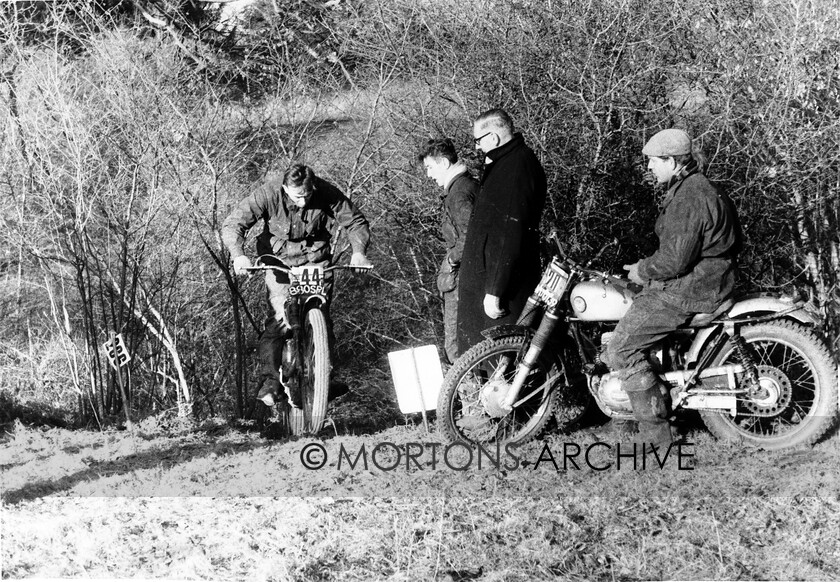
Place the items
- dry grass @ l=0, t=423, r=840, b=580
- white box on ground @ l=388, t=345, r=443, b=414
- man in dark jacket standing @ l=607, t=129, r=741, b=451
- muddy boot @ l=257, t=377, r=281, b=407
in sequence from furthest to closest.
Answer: muddy boot @ l=257, t=377, r=281, b=407, white box on ground @ l=388, t=345, r=443, b=414, man in dark jacket standing @ l=607, t=129, r=741, b=451, dry grass @ l=0, t=423, r=840, b=580

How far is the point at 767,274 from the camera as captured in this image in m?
8.60

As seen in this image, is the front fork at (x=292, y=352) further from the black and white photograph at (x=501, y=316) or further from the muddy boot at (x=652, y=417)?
the muddy boot at (x=652, y=417)

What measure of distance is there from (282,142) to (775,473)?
7.94 meters

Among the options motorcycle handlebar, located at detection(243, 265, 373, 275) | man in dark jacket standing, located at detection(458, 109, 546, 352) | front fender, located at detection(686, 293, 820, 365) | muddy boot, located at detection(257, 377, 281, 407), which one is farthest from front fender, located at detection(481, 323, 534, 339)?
muddy boot, located at detection(257, 377, 281, 407)

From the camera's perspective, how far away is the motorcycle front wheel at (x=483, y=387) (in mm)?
5973

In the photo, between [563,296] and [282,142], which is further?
[282,142]

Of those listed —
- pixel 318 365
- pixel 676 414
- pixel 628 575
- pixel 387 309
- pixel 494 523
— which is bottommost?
pixel 628 575

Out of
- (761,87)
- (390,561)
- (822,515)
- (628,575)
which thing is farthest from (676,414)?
(761,87)

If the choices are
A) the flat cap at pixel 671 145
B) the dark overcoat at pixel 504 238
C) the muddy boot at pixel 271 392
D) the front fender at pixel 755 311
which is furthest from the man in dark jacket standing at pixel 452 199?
the front fender at pixel 755 311

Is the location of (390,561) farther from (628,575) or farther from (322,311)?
(322,311)

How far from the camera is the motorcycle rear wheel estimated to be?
572 cm

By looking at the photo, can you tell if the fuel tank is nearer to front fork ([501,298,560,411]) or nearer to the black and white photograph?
the black and white photograph

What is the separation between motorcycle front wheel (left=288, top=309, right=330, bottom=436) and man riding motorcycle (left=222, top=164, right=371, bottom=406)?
0.18m

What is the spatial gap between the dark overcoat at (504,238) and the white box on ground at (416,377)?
1.05 feet
